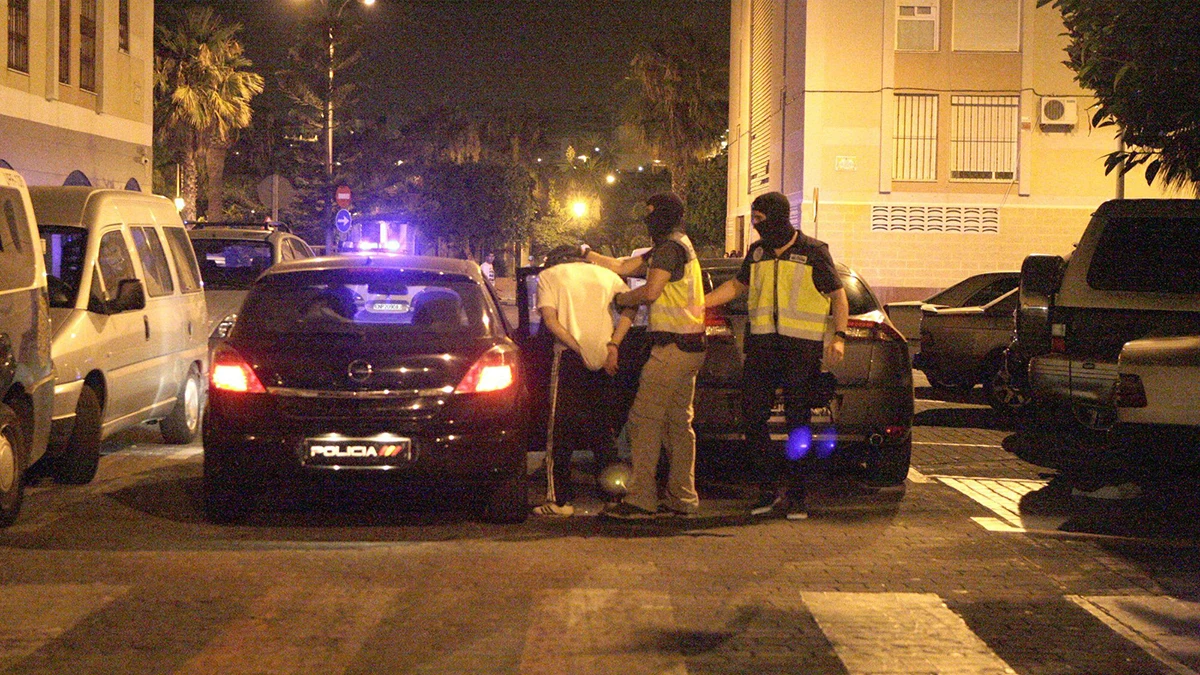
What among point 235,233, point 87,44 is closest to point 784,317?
point 235,233

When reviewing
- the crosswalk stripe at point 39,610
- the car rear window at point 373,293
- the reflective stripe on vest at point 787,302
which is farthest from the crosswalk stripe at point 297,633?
the reflective stripe on vest at point 787,302

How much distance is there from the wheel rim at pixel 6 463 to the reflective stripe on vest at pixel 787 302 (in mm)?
4132

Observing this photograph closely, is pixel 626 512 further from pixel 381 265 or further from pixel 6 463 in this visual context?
pixel 6 463

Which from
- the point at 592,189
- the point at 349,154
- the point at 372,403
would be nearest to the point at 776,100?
the point at 372,403

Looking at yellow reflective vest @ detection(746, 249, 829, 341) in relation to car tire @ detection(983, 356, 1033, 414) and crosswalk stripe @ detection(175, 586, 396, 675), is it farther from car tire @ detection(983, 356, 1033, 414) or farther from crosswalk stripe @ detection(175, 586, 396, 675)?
car tire @ detection(983, 356, 1033, 414)

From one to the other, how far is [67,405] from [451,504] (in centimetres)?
250

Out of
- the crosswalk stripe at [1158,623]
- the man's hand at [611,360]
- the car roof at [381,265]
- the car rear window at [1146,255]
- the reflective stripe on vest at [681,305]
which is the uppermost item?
the car rear window at [1146,255]

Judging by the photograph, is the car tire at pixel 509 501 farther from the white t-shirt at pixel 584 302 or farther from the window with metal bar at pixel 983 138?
the window with metal bar at pixel 983 138

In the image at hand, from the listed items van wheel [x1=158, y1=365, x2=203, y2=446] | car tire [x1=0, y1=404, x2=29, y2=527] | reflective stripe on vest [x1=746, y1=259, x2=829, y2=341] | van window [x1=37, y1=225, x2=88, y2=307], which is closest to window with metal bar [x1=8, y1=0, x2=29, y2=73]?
van wheel [x1=158, y1=365, x2=203, y2=446]

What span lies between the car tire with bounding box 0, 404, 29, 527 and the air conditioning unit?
25.5 metres

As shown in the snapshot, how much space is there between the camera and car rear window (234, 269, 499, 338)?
25.2 ft

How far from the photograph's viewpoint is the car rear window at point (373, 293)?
7.67 m

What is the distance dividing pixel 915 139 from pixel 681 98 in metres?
20.1

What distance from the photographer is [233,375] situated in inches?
294
